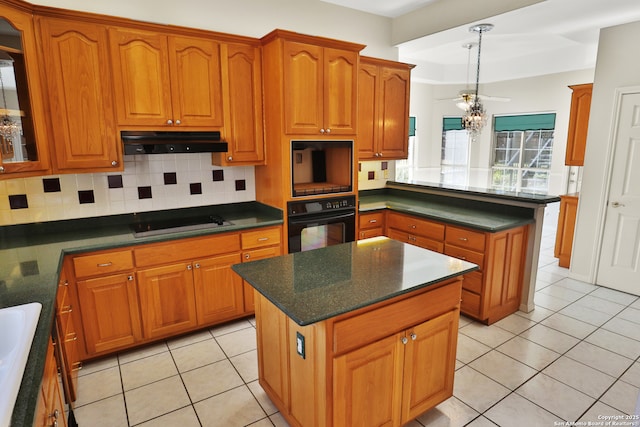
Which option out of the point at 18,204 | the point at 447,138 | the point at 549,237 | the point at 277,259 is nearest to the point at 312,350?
the point at 277,259

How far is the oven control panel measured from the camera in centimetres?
317

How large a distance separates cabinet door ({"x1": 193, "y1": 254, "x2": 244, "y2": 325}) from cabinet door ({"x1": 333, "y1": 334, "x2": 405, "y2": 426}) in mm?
1611

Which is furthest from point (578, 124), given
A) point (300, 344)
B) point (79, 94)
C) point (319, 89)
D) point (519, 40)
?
point (79, 94)

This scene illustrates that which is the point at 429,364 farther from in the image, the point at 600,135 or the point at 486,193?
the point at 600,135

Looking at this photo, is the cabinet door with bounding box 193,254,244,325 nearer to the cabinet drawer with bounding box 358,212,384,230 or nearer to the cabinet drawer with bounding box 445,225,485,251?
the cabinet drawer with bounding box 358,212,384,230

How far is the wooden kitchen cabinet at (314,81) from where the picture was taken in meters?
2.95

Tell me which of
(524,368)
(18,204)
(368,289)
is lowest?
(524,368)

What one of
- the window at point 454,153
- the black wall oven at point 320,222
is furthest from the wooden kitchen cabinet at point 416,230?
the window at point 454,153

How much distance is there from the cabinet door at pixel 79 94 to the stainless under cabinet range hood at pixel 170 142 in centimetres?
15

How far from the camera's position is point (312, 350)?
1632 mm

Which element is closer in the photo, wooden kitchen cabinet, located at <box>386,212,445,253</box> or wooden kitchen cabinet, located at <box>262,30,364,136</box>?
wooden kitchen cabinet, located at <box>262,30,364,136</box>

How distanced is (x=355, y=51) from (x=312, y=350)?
8.60 ft

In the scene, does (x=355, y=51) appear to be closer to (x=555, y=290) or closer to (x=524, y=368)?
(x=524, y=368)

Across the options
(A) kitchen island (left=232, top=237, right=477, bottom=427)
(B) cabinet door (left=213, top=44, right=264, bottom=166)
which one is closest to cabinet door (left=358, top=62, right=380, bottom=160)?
(B) cabinet door (left=213, top=44, right=264, bottom=166)
